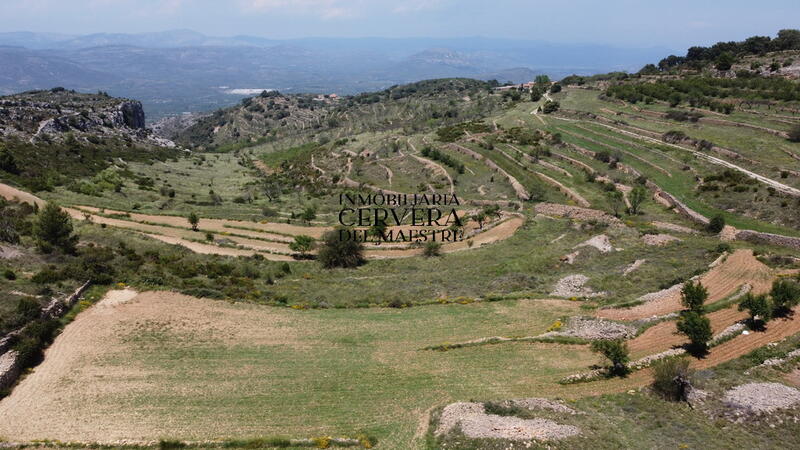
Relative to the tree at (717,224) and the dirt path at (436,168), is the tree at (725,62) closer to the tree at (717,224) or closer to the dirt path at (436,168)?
the dirt path at (436,168)

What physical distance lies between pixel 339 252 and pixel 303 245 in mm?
5235

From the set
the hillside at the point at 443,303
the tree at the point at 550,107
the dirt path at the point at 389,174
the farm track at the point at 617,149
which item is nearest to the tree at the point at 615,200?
the hillside at the point at 443,303

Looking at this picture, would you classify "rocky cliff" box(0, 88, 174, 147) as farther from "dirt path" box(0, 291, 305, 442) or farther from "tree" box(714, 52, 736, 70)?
"tree" box(714, 52, 736, 70)

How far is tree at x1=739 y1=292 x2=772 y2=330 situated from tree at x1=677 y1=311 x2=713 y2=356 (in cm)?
360

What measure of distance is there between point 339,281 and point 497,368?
63.5 feet

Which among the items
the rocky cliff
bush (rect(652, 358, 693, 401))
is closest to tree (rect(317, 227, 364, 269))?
bush (rect(652, 358, 693, 401))

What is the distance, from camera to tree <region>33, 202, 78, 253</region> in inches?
1533

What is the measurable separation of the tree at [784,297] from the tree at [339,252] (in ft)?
109

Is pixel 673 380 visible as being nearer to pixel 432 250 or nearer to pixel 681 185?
pixel 432 250

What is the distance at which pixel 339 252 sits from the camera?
46.0 metres

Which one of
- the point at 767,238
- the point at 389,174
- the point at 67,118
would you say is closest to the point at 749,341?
the point at 767,238

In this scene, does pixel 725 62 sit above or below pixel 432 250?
Result: above

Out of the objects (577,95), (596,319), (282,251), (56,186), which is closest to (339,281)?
(282,251)

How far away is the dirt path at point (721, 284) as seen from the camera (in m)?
30.3
